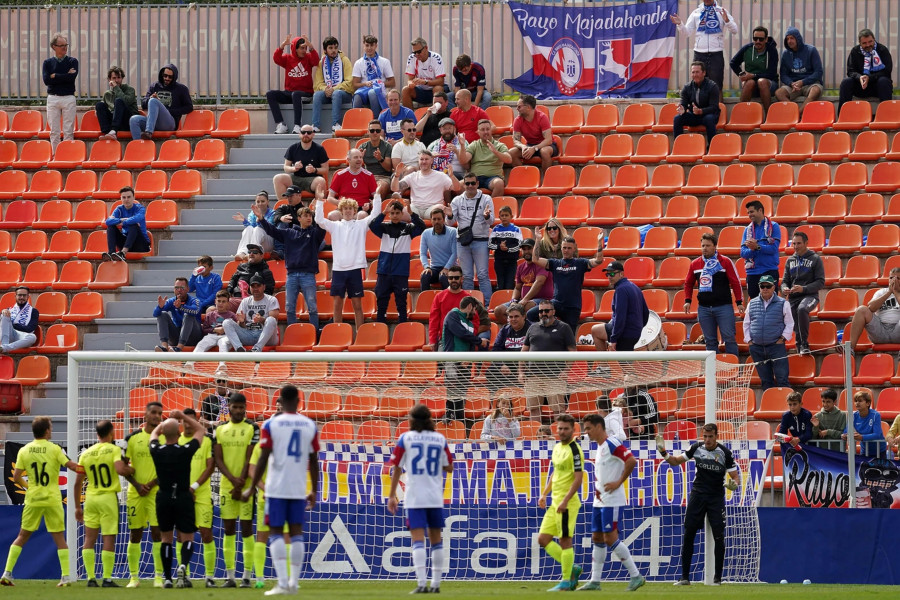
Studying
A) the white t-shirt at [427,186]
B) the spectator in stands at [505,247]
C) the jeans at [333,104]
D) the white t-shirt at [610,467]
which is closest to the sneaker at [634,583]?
the white t-shirt at [610,467]

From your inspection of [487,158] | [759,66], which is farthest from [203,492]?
[759,66]

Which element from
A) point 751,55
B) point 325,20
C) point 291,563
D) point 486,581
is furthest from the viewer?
point 325,20

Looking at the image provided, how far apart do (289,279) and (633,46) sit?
788 cm

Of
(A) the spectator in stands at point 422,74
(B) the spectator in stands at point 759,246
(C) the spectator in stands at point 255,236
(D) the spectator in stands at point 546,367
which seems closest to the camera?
(D) the spectator in stands at point 546,367

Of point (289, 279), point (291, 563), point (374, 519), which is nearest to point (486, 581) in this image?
point (374, 519)

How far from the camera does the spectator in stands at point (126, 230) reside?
824 inches

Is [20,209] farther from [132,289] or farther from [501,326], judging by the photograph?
[501,326]

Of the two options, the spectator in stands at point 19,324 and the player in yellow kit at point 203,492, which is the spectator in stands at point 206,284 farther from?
Answer: the player in yellow kit at point 203,492

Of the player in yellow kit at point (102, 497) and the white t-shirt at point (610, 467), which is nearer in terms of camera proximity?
the white t-shirt at point (610, 467)

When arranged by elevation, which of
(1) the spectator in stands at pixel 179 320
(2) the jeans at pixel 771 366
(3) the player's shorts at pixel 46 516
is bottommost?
(3) the player's shorts at pixel 46 516

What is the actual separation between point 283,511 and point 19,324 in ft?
32.0

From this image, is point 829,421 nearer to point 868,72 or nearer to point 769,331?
point 769,331

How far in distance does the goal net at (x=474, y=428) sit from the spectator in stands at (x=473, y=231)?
2.87 metres

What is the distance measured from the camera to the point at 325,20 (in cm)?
2475
